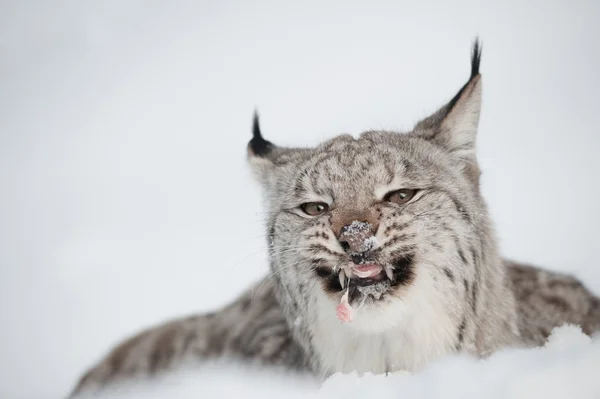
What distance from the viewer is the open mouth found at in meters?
2.66

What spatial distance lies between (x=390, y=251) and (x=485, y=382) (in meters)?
0.71

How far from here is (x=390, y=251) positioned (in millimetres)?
2666

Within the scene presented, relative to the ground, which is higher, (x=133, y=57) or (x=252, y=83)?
(x=133, y=57)

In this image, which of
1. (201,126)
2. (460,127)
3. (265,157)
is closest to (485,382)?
(460,127)

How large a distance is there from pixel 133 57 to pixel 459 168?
5.21 m

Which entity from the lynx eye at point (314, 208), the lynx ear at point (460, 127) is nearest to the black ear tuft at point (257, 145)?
the lynx eye at point (314, 208)

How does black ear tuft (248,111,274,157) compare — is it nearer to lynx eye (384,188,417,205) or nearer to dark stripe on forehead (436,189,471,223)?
lynx eye (384,188,417,205)

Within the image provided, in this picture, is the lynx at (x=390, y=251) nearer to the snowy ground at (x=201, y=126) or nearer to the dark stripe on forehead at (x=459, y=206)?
the dark stripe on forehead at (x=459, y=206)

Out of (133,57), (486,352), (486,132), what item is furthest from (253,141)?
(133,57)

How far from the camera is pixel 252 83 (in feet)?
23.4

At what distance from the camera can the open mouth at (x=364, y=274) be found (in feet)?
8.74

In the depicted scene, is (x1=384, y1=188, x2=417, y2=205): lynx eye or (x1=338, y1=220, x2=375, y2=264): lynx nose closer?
(x1=338, y1=220, x2=375, y2=264): lynx nose

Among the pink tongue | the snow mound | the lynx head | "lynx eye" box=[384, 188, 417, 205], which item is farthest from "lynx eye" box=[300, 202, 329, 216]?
the snow mound

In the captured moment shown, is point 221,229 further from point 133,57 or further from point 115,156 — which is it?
point 133,57
